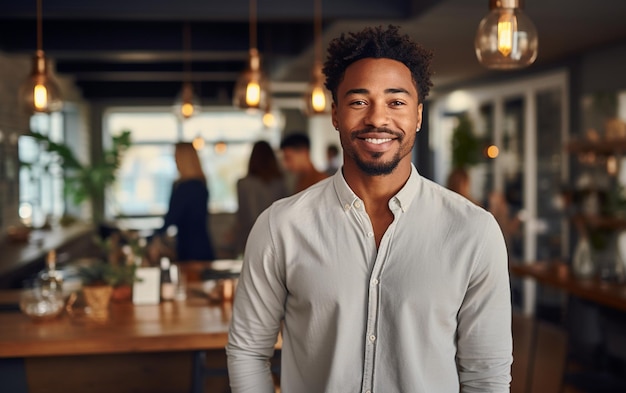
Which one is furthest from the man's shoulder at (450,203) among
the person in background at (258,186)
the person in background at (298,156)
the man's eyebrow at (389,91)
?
the person in background at (258,186)

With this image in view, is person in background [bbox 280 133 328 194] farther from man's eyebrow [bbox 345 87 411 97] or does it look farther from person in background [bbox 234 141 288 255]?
man's eyebrow [bbox 345 87 411 97]

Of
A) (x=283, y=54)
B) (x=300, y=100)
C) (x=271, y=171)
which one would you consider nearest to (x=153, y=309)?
(x=271, y=171)

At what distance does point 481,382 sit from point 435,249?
282 millimetres

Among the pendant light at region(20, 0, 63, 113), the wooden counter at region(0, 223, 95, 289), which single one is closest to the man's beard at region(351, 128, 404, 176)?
the pendant light at region(20, 0, 63, 113)

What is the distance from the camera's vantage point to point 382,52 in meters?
1.70

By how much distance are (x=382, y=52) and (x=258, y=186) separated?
163 inches

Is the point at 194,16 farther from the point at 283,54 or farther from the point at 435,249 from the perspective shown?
the point at 435,249

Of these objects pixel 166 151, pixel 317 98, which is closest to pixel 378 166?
pixel 317 98

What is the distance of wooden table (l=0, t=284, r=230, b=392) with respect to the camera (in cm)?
302

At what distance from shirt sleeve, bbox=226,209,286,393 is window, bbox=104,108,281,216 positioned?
12.3 metres

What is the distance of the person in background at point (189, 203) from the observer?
17.5 ft

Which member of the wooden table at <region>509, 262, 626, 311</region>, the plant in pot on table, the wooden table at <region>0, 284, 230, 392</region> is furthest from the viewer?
the wooden table at <region>509, 262, 626, 311</region>

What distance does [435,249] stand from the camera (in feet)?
5.64

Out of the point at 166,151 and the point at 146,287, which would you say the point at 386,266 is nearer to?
the point at 146,287
